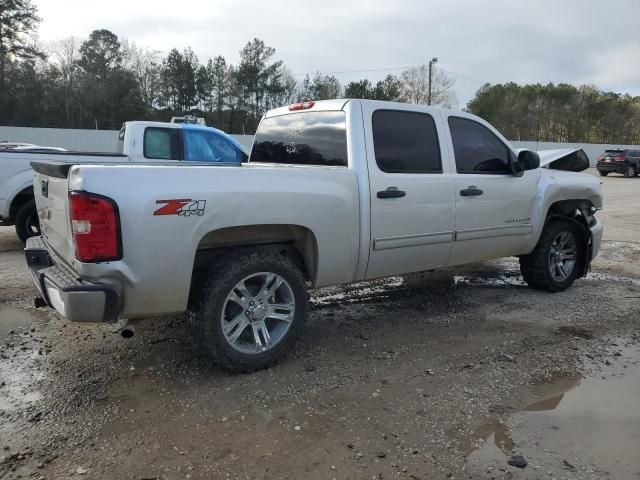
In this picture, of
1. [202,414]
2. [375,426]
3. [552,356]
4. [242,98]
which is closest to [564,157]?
[552,356]

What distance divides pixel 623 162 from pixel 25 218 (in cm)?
3125

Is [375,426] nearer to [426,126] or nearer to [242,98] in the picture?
[426,126]

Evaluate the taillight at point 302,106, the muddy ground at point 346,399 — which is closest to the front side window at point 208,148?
the taillight at point 302,106

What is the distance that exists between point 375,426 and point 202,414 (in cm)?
105

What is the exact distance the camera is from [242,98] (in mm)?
47031

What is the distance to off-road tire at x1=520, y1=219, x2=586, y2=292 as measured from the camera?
18.7 ft

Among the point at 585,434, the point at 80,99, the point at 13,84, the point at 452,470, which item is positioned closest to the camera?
the point at 452,470

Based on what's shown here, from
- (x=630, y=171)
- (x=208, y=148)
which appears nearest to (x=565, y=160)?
(x=208, y=148)

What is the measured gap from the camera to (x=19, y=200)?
24.0 feet

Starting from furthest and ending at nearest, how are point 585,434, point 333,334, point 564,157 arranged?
point 564,157
point 333,334
point 585,434

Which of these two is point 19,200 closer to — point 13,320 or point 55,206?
point 13,320

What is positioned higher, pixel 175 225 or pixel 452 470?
pixel 175 225

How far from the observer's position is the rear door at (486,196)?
4805 millimetres

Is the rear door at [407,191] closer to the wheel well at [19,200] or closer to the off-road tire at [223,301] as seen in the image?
the off-road tire at [223,301]
